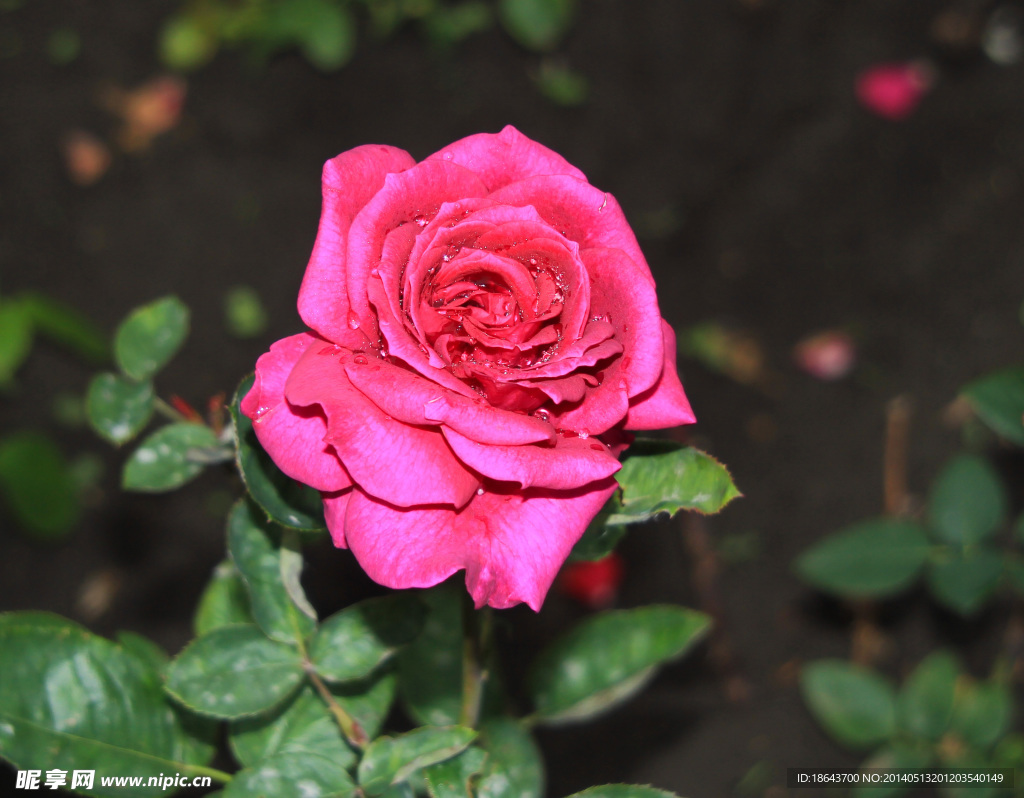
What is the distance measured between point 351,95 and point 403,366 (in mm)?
2023

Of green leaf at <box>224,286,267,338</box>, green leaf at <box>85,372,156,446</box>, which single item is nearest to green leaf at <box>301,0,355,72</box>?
green leaf at <box>224,286,267,338</box>

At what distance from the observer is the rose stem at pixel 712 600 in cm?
185

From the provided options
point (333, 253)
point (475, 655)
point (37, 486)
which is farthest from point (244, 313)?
point (333, 253)

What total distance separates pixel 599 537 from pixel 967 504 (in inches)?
43.1

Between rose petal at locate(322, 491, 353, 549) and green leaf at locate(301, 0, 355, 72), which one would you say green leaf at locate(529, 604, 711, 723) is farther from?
green leaf at locate(301, 0, 355, 72)

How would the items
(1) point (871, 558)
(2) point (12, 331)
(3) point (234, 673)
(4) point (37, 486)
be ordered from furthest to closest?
(4) point (37, 486), (2) point (12, 331), (1) point (871, 558), (3) point (234, 673)

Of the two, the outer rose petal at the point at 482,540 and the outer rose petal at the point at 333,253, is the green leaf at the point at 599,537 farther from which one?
the outer rose petal at the point at 333,253

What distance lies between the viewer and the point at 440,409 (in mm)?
552

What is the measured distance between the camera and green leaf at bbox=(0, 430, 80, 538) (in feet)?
6.17

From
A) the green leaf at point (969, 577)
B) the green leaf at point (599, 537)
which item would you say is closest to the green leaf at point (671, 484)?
the green leaf at point (599, 537)

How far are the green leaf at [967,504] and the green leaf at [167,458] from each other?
1.32 m

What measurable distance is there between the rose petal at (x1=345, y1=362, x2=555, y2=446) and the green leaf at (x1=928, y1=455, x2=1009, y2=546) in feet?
4.02

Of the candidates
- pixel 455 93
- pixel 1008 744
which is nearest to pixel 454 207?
pixel 1008 744

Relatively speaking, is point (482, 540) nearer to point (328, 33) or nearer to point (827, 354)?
point (827, 354)
